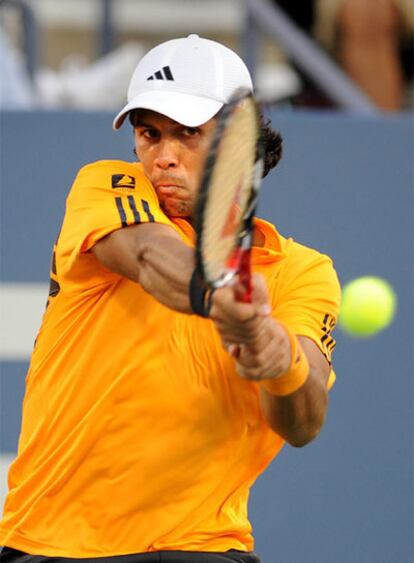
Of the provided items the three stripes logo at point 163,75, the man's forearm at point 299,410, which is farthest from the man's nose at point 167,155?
the man's forearm at point 299,410

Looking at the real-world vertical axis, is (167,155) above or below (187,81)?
below

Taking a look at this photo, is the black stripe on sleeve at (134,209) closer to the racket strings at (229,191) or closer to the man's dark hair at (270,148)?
the racket strings at (229,191)

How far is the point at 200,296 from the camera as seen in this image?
2.27 m

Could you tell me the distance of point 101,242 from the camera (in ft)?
8.58

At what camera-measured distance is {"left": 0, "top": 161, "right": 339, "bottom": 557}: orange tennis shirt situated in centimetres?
283

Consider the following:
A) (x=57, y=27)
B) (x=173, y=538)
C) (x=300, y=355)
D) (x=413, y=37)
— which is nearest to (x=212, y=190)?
(x=300, y=355)

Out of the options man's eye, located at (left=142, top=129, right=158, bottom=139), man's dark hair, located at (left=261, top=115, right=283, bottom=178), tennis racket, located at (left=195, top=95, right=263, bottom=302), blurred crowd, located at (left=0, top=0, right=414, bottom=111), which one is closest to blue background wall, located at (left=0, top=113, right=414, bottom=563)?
blurred crowd, located at (left=0, top=0, right=414, bottom=111)

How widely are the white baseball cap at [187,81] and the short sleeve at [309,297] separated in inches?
15.5

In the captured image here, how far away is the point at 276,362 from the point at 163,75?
0.85m

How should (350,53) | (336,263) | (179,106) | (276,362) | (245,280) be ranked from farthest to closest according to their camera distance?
(350,53), (336,263), (179,106), (276,362), (245,280)

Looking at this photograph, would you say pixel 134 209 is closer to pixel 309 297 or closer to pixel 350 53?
pixel 309 297

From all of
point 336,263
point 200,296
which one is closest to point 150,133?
point 200,296

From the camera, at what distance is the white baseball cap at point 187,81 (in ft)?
9.23

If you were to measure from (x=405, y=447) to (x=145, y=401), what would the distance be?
2211 millimetres
